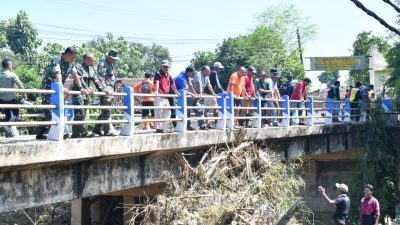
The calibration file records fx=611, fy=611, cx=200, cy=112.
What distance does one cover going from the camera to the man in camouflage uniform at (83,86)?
8.71m

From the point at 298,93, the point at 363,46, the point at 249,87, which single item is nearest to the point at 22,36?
the point at 363,46

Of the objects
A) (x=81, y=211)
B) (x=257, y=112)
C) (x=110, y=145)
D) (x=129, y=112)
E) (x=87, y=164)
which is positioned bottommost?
(x=81, y=211)

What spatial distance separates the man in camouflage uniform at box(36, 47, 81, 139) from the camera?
26.8 feet

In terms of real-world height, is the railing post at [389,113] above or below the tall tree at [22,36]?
below

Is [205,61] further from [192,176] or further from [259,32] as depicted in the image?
[192,176]

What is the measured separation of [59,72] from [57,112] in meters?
0.64

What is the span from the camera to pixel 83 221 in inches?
683

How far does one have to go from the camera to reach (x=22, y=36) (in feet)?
205

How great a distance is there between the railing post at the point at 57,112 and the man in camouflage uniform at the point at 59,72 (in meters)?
0.22

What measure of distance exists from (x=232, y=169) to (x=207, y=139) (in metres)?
0.79

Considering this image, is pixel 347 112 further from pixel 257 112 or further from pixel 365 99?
pixel 257 112

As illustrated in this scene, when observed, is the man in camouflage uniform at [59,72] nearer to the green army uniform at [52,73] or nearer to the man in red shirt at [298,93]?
the green army uniform at [52,73]

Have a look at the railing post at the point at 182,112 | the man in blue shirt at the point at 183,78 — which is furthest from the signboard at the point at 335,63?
the railing post at the point at 182,112

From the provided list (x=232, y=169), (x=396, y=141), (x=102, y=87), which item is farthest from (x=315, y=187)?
(x=102, y=87)
